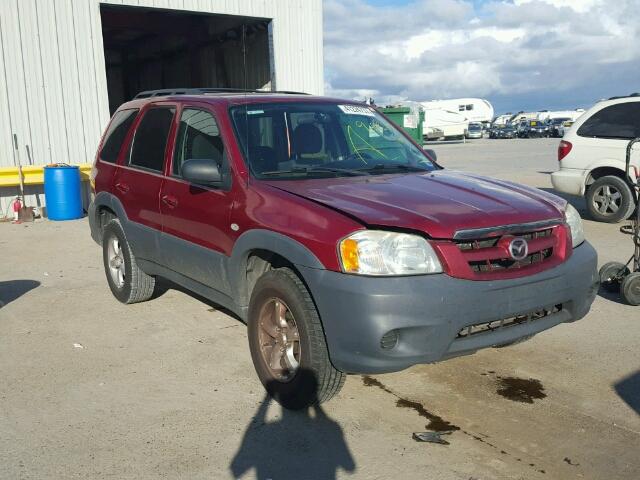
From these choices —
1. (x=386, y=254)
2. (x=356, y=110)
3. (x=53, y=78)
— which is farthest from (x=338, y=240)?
(x=53, y=78)

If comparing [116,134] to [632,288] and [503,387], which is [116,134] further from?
[632,288]

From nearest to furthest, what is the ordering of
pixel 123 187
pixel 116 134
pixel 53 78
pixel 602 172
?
pixel 123 187, pixel 116 134, pixel 602 172, pixel 53 78

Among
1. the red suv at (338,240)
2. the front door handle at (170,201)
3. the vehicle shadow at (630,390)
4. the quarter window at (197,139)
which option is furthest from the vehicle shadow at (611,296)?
the front door handle at (170,201)

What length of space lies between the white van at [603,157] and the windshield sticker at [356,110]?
5.87m

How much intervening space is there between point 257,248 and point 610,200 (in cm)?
782

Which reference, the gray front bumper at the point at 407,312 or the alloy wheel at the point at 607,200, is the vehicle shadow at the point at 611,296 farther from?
the alloy wheel at the point at 607,200

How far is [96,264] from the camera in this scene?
775cm

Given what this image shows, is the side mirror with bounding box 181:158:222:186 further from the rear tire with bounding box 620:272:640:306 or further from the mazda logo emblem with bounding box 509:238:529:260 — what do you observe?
the rear tire with bounding box 620:272:640:306

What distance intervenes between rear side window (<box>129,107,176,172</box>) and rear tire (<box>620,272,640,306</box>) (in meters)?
4.12

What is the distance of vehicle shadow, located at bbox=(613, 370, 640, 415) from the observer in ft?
12.2

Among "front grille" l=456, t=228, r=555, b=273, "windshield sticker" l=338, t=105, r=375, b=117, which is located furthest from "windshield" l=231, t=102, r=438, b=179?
"front grille" l=456, t=228, r=555, b=273

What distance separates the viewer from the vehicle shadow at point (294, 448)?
10.0 ft

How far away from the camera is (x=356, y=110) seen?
199 inches

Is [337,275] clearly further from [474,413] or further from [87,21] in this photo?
[87,21]
